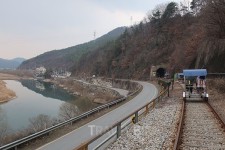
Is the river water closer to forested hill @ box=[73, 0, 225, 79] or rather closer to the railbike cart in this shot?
the railbike cart

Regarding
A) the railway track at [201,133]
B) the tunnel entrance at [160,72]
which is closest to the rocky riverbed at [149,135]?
the railway track at [201,133]

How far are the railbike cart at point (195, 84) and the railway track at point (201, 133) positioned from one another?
26.9ft

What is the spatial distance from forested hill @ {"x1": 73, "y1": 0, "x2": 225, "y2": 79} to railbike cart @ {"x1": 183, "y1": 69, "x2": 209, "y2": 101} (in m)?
16.1

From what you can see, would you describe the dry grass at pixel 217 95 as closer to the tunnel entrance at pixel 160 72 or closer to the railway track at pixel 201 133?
the railway track at pixel 201 133

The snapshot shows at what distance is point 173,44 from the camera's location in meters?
117

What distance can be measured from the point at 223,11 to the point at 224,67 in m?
7.99

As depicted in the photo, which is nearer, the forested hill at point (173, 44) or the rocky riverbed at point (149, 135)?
the rocky riverbed at point (149, 135)

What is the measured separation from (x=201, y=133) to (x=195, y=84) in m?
15.7

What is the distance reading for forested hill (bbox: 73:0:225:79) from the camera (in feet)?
166

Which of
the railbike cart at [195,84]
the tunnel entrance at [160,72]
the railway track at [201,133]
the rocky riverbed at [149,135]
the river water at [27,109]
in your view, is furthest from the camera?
the tunnel entrance at [160,72]

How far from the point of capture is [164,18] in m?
132

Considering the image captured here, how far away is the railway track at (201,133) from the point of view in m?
12.8

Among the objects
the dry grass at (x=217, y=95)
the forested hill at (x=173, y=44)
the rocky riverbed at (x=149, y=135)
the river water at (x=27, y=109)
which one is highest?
the forested hill at (x=173, y=44)

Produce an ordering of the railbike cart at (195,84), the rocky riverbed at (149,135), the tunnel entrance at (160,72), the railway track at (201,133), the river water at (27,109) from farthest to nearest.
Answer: the tunnel entrance at (160,72) < the river water at (27,109) < the railbike cart at (195,84) < the rocky riverbed at (149,135) < the railway track at (201,133)
